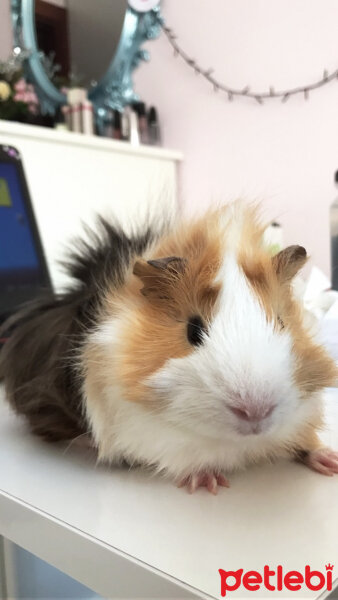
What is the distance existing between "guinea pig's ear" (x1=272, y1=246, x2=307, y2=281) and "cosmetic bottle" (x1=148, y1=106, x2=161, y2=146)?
4.81 ft

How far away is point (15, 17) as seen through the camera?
1771 millimetres

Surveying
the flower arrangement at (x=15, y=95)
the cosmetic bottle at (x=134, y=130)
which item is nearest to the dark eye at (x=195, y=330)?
the flower arrangement at (x=15, y=95)

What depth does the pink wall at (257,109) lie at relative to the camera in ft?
4.90

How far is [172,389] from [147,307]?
88 mm

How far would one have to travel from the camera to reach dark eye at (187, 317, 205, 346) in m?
0.40

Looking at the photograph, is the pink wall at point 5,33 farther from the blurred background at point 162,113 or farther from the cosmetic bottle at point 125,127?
the cosmetic bottle at point 125,127

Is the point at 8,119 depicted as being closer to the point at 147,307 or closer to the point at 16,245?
the point at 16,245

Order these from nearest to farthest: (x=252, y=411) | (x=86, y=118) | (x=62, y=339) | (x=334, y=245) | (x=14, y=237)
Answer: (x=252, y=411) < (x=62, y=339) < (x=14, y=237) < (x=334, y=245) < (x=86, y=118)

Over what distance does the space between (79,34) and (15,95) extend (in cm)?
49

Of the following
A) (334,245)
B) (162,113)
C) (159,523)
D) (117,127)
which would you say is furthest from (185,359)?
(162,113)

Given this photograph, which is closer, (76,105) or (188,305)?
(188,305)

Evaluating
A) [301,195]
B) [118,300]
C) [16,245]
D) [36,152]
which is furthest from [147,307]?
[301,195]

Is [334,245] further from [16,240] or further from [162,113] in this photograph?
[162,113]

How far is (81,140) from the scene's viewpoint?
4.69 feet
